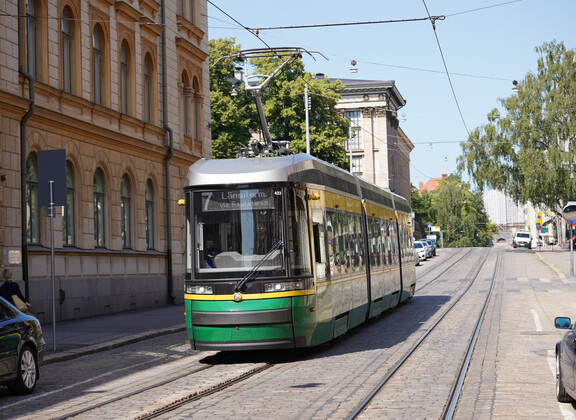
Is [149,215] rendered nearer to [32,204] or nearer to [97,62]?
[97,62]

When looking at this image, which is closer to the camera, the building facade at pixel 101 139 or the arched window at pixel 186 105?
the building facade at pixel 101 139

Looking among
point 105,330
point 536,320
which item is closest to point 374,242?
point 536,320

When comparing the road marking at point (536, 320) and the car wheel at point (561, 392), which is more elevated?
the car wheel at point (561, 392)

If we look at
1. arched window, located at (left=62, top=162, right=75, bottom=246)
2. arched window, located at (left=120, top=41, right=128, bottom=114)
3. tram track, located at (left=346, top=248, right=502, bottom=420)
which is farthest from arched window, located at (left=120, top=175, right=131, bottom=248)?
tram track, located at (left=346, top=248, right=502, bottom=420)

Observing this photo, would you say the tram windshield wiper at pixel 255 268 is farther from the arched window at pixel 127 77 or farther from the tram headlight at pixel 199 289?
the arched window at pixel 127 77

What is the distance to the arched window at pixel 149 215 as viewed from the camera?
3036cm

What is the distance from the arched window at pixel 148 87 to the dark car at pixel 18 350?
19.0 meters

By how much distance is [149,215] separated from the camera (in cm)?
3058

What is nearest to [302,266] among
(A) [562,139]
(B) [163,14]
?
(B) [163,14]

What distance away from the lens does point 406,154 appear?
11694cm

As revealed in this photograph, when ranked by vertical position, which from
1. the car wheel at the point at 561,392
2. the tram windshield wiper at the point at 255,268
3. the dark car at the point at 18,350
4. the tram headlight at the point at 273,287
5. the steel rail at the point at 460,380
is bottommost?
the steel rail at the point at 460,380

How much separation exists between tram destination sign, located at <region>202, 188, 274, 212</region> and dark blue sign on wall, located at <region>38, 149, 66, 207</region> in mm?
3866

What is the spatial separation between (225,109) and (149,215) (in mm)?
23725

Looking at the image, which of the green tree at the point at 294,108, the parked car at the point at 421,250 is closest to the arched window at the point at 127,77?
the green tree at the point at 294,108
